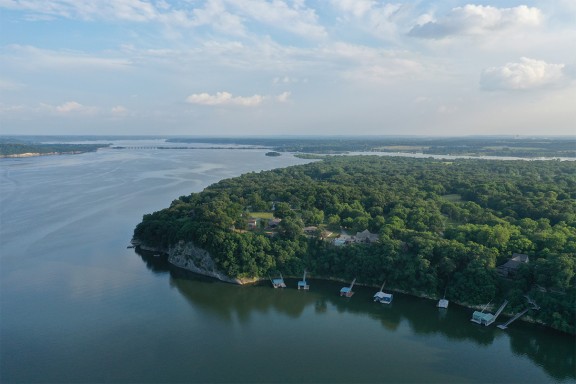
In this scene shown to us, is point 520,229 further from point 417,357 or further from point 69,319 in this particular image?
point 69,319

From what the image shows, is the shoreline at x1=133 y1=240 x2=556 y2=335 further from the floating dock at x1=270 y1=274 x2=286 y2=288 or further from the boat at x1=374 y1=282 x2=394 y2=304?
the boat at x1=374 y1=282 x2=394 y2=304

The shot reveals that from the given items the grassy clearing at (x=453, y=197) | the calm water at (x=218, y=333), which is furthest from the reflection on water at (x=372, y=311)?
the grassy clearing at (x=453, y=197)

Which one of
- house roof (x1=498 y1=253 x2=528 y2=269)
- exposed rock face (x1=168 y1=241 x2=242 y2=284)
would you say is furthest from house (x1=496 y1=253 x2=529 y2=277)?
exposed rock face (x1=168 y1=241 x2=242 y2=284)

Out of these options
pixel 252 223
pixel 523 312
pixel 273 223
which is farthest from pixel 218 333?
pixel 523 312

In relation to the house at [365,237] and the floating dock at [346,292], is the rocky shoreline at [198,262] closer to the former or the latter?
the floating dock at [346,292]

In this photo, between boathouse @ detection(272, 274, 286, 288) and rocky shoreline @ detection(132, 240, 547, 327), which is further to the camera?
rocky shoreline @ detection(132, 240, 547, 327)

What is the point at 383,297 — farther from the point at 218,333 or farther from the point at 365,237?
the point at 218,333
